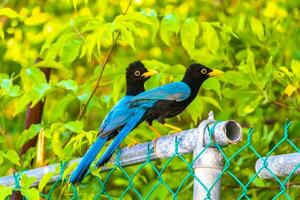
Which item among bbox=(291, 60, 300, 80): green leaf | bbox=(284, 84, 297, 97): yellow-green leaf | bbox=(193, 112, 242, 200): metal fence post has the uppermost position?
bbox=(193, 112, 242, 200): metal fence post

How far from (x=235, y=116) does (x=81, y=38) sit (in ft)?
5.47

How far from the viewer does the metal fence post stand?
8.27ft

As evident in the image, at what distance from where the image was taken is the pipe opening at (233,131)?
248 cm

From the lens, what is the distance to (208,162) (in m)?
2.56

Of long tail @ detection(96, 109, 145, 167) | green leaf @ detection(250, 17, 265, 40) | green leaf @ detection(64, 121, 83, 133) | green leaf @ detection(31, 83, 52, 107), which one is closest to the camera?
long tail @ detection(96, 109, 145, 167)

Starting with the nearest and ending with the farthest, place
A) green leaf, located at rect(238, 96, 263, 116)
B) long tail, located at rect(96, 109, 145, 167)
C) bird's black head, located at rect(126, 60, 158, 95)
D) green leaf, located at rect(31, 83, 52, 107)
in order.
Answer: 1. long tail, located at rect(96, 109, 145, 167)
2. green leaf, located at rect(31, 83, 52, 107)
3. bird's black head, located at rect(126, 60, 158, 95)
4. green leaf, located at rect(238, 96, 263, 116)

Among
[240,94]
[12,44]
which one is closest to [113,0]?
[12,44]

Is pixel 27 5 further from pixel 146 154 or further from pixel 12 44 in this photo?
pixel 146 154

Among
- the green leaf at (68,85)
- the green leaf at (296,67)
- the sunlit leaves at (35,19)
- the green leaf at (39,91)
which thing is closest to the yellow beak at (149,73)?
the green leaf at (68,85)

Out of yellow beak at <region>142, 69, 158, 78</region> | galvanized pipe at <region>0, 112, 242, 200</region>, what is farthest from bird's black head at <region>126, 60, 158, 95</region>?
galvanized pipe at <region>0, 112, 242, 200</region>

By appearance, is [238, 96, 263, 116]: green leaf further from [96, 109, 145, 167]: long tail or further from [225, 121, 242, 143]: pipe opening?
[225, 121, 242, 143]: pipe opening

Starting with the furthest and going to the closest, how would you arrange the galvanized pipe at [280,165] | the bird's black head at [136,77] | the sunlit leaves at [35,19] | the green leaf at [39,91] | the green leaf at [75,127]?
the sunlit leaves at [35,19], the bird's black head at [136,77], the green leaf at [39,91], the green leaf at [75,127], the galvanized pipe at [280,165]

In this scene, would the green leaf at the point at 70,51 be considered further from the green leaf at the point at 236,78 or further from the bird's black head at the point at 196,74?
the green leaf at the point at 236,78


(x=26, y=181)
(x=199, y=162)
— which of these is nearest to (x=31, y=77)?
(x=26, y=181)
